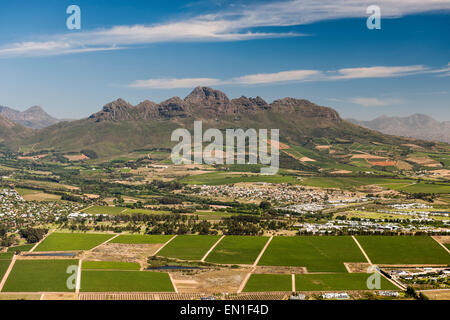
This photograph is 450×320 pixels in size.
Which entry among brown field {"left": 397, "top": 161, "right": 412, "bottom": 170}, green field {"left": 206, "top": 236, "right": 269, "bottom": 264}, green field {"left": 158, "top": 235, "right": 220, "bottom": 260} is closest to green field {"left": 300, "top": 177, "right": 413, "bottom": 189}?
brown field {"left": 397, "top": 161, "right": 412, "bottom": 170}

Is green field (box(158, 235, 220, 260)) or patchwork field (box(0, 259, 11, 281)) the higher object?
patchwork field (box(0, 259, 11, 281))

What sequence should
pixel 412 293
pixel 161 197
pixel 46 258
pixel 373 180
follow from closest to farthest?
1. pixel 412 293
2. pixel 46 258
3. pixel 161 197
4. pixel 373 180

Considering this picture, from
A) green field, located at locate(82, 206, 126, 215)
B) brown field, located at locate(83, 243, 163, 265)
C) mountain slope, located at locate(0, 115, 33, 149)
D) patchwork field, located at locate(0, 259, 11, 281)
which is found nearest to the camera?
patchwork field, located at locate(0, 259, 11, 281)

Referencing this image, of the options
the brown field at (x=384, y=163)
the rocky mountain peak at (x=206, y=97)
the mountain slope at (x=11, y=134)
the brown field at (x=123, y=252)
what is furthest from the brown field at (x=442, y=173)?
the mountain slope at (x=11, y=134)

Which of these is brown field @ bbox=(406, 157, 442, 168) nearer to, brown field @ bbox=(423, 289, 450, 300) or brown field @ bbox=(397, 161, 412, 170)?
brown field @ bbox=(397, 161, 412, 170)

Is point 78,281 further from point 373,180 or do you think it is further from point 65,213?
point 373,180
